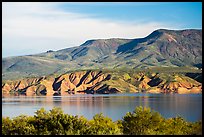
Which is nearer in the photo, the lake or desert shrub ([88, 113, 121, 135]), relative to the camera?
desert shrub ([88, 113, 121, 135])

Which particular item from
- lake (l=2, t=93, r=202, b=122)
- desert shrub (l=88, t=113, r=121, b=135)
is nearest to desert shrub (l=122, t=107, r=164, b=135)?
desert shrub (l=88, t=113, r=121, b=135)

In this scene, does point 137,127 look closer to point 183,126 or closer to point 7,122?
point 183,126

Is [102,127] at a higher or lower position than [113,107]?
higher

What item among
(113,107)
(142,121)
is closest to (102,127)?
(142,121)

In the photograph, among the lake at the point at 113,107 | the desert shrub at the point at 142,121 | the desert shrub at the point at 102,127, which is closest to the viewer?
the desert shrub at the point at 102,127

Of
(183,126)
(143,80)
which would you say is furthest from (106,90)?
(183,126)

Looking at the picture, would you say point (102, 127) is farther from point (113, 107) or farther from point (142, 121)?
point (113, 107)

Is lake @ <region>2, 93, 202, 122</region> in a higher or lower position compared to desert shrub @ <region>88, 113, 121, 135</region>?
lower

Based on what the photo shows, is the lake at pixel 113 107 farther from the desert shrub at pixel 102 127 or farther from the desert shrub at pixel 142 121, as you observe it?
the desert shrub at pixel 142 121

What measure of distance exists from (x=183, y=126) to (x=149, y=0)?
28541mm

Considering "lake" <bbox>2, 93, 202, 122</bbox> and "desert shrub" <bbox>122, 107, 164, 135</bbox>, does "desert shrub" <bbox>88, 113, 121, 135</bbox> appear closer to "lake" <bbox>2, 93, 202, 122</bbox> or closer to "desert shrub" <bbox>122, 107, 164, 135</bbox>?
"desert shrub" <bbox>122, 107, 164, 135</bbox>

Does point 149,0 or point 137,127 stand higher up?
point 149,0

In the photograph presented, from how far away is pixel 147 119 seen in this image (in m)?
31.5

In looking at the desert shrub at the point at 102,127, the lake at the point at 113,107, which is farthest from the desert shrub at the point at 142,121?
the lake at the point at 113,107
